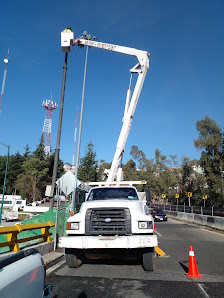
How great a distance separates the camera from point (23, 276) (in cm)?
211

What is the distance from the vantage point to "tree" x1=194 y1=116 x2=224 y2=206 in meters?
43.9

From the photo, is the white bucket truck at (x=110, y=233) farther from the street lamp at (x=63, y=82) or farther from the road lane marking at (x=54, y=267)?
the street lamp at (x=63, y=82)

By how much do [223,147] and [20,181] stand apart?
161 feet

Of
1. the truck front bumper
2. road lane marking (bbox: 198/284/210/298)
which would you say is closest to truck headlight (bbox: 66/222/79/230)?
the truck front bumper

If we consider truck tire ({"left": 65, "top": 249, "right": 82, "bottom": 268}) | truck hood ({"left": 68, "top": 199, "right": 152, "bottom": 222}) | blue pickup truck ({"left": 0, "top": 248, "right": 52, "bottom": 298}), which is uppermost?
truck hood ({"left": 68, "top": 199, "right": 152, "bottom": 222})

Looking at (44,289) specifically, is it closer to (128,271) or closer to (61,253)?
(128,271)

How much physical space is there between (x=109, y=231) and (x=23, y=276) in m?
3.96

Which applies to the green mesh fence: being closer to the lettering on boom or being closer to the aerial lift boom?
the aerial lift boom

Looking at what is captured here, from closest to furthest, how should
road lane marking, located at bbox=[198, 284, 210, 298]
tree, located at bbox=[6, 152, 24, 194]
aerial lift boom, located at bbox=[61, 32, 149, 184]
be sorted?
1. road lane marking, located at bbox=[198, 284, 210, 298]
2. aerial lift boom, located at bbox=[61, 32, 149, 184]
3. tree, located at bbox=[6, 152, 24, 194]

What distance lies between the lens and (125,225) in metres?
5.94

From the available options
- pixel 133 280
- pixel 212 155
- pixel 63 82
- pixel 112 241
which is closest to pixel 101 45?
pixel 63 82

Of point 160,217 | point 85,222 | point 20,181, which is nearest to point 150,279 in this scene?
point 85,222

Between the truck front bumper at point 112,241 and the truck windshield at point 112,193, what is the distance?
6.54 feet

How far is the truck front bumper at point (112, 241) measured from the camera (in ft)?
18.1
